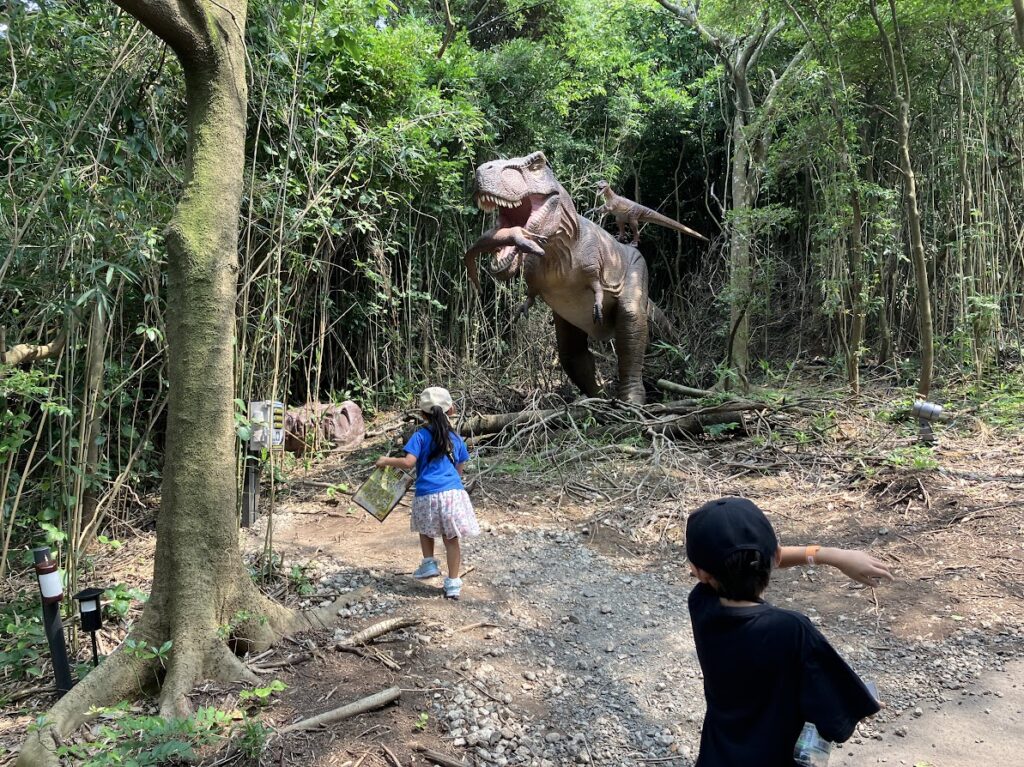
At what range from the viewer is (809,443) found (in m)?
5.04

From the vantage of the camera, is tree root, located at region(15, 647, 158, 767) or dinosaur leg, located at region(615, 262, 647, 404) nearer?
tree root, located at region(15, 647, 158, 767)

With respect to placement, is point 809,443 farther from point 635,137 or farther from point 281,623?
point 635,137

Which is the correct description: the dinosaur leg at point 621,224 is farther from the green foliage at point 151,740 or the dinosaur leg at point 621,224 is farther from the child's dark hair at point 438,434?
the green foliage at point 151,740

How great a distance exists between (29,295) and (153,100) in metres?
1.02

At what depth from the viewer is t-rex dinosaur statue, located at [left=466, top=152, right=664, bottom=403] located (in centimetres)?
504

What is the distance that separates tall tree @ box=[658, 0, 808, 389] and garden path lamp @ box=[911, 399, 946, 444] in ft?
6.43

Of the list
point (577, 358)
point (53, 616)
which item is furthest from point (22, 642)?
point (577, 358)

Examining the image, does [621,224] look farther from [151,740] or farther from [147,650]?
[151,740]

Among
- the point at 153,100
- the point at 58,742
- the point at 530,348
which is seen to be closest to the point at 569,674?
the point at 58,742

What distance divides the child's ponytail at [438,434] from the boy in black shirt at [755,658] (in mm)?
1955

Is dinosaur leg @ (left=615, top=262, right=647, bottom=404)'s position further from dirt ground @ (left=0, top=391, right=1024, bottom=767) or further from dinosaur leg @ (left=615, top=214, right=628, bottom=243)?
dirt ground @ (left=0, top=391, right=1024, bottom=767)

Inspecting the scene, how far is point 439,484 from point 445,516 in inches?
5.9

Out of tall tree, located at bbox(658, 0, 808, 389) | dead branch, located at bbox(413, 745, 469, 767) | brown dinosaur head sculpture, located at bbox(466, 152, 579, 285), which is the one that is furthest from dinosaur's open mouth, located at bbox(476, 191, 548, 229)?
dead branch, located at bbox(413, 745, 469, 767)

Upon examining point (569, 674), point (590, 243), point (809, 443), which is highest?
point (590, 243)
